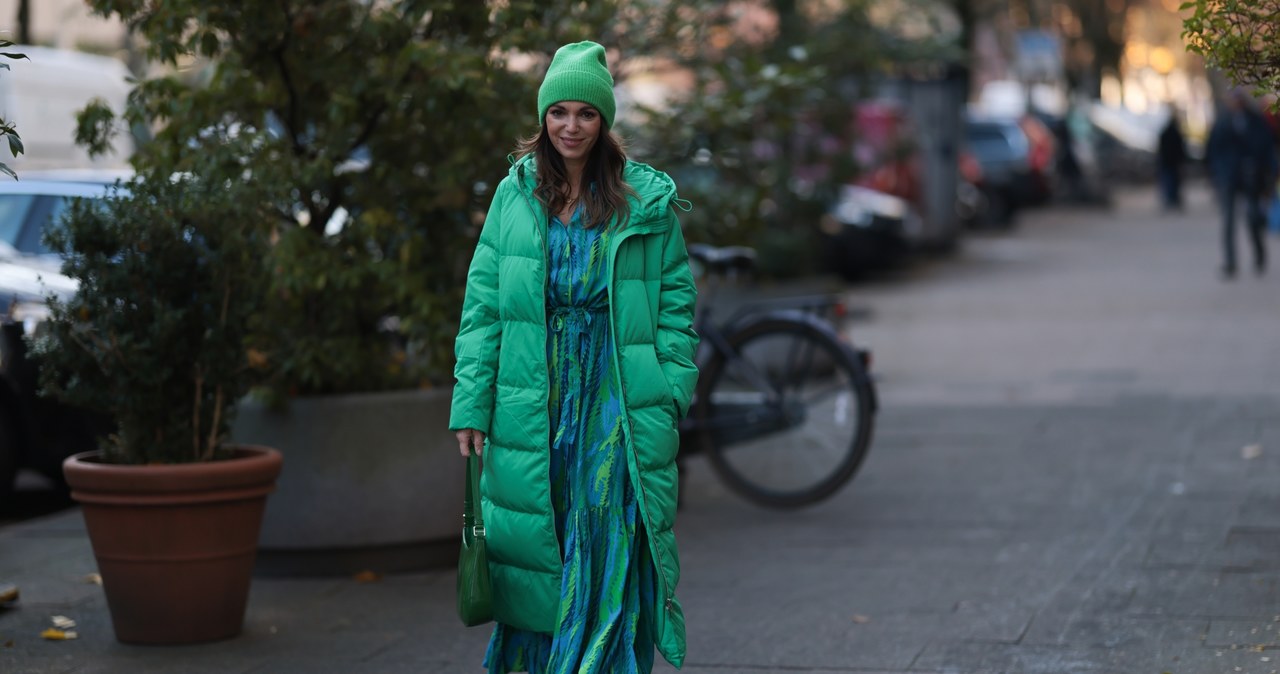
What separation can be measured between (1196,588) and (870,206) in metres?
14.2

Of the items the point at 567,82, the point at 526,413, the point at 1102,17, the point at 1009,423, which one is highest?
the point at 1102,17

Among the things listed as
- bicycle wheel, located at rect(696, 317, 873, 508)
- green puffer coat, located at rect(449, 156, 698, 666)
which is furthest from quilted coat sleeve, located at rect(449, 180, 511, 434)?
bicycle wheel, located at rect(696, 317, 873, 508)

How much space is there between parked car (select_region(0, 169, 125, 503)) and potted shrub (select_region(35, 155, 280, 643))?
84.6 inches

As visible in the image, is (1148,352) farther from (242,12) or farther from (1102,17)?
(1102,17)

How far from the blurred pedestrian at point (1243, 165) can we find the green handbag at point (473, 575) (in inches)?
618

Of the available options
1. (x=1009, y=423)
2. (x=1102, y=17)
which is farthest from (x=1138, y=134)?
(x=1009, y=423)

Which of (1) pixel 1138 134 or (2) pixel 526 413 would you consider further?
(1) pixel 1138 134

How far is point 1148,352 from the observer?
13.0 meters

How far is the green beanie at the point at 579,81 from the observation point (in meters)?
4.16

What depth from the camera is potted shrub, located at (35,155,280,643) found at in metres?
5.42

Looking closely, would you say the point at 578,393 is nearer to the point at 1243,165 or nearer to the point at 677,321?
the point at 677,321

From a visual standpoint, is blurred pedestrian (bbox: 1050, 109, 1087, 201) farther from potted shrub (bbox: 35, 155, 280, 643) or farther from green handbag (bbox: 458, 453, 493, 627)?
green handbag (bbox: 458, 453, 493, 627)

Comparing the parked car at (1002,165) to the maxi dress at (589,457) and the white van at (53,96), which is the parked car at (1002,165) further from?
the maxi dress at (589,457)

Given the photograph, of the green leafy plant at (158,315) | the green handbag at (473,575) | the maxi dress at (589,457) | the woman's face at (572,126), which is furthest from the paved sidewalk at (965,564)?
the woman's face at (572,126)
